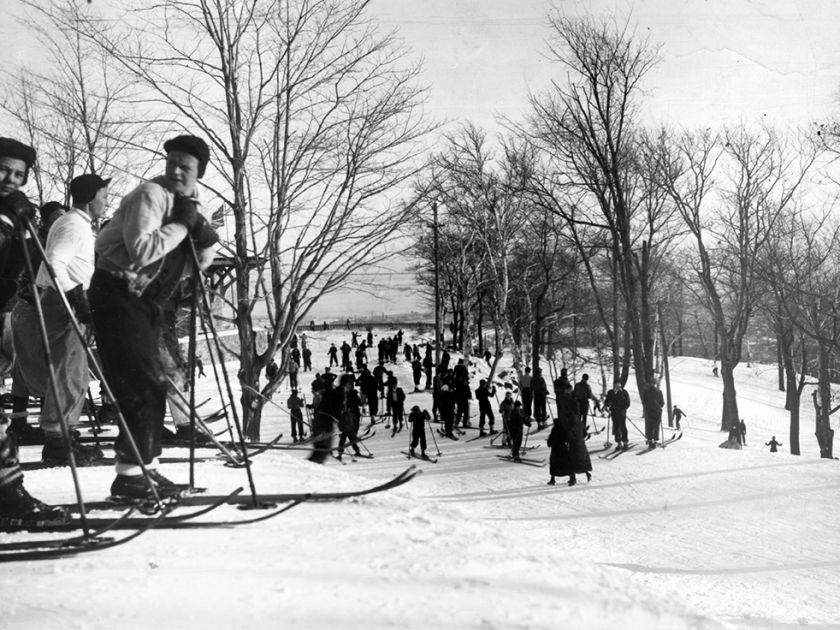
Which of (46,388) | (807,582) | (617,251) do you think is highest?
(617,251)

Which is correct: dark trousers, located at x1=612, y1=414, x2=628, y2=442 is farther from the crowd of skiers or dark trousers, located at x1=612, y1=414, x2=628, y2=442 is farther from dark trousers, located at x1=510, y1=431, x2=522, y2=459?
the crowd of skiers

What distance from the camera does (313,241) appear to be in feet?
21.4

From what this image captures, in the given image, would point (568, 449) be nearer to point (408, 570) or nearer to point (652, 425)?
point (652, 425)

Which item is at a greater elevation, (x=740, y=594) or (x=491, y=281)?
(x=491, y=281)

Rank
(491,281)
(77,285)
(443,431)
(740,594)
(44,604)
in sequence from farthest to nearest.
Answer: (491,281) < (443,431) < (740,594) < (77,285) < (44,604)

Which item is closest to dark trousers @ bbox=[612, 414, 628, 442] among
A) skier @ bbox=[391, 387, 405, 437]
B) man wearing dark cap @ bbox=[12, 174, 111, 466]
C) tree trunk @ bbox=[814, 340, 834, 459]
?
skier @ bbox=[391, 387, 405, 437]

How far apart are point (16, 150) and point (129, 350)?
2.95 ft

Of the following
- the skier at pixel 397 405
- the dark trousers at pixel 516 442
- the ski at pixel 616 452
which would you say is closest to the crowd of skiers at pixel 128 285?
the dark trousers at pixel 516 442

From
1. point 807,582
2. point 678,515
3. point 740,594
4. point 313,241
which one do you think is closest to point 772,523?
point 678,515

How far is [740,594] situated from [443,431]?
10095mm

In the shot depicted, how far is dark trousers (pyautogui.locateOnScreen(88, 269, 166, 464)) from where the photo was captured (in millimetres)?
2660

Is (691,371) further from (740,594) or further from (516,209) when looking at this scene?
(740,594)

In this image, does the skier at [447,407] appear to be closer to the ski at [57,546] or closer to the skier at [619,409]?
the skier at [619,409]

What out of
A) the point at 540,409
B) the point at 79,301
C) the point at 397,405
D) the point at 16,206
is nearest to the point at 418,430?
the point at 397,405
